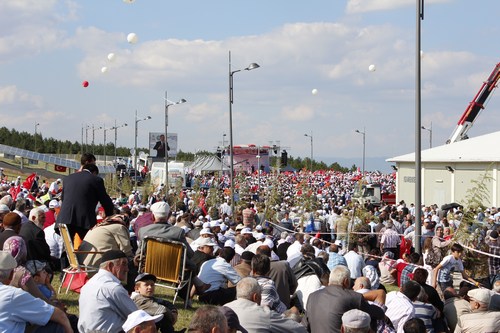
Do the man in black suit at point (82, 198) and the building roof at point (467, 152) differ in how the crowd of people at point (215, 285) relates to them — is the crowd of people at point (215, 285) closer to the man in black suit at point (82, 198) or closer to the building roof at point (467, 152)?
the man in black suit at point (82, 198)

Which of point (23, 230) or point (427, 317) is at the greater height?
point (23, 230)

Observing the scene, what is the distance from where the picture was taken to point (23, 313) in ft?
18.8

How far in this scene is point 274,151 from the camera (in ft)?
308

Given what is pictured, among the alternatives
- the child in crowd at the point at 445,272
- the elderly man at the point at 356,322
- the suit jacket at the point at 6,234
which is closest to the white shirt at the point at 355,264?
the child in crowd at the point at 445,272

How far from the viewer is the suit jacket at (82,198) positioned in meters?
9.91

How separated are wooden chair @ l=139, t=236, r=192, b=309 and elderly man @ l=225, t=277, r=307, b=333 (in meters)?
2.61

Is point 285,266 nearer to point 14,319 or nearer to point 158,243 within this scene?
point 158,243

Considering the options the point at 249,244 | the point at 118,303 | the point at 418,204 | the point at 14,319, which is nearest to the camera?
the point at 14,319

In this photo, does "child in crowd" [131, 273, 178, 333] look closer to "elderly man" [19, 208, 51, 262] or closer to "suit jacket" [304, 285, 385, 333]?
"suit jacket" [304, 285, 385, 333]

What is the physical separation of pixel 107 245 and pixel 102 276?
261 centimetres

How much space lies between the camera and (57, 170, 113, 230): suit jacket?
9906mm

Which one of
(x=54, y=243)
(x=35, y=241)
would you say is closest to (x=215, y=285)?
(x=35, y=241)

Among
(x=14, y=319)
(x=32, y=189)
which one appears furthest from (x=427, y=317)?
(x=32, y=189)

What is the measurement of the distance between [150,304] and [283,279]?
291 centimetres
